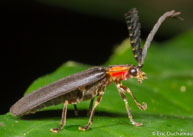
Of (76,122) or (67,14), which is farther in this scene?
(67,14)

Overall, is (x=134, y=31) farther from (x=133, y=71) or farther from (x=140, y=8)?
(x=140, y=8)

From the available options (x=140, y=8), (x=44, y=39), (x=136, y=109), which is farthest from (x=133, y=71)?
(x=140, y=8)

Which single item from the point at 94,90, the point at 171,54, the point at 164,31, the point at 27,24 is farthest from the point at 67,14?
the point at 94,90

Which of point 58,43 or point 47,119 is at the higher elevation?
point 58,43

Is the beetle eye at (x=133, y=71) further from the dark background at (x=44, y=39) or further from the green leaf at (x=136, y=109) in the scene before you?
the dark background at (x=44, y=39)

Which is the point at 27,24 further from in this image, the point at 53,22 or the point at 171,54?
the point at 171,54
